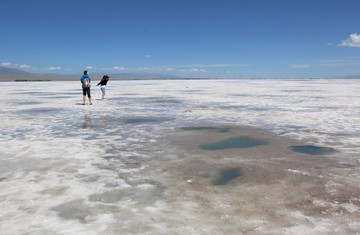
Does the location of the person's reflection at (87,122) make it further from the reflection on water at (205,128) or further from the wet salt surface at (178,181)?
the reflection on water at (205,128)

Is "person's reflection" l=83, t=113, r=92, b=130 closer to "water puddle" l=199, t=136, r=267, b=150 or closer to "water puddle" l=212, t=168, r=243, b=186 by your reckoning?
"water puddle" l=199, t=136, r=267, b=150

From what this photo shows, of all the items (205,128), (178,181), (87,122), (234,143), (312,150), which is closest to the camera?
(178,181)

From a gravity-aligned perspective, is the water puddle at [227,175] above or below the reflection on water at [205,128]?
below

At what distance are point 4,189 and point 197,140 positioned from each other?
20.1 feet

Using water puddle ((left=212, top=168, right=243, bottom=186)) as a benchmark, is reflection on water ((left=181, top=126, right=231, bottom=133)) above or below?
above

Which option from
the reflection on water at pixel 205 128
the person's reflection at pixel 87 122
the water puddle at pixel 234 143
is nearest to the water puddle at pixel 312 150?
the water puddle at pixel 234 143

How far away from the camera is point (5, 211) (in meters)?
5.66

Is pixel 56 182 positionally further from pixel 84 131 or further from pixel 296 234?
pixel 84 131

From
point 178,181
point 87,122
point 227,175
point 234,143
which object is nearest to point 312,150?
point 234,143

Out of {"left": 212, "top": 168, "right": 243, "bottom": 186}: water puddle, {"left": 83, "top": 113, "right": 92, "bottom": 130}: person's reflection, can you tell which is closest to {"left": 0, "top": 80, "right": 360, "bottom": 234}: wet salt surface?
{"left": 212, "top": 168, "right": 243, "bottom": 186}: water puddle

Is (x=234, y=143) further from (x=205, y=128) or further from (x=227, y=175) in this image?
(x=227, y=175)

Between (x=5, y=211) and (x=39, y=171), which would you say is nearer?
(x=5, y=211)

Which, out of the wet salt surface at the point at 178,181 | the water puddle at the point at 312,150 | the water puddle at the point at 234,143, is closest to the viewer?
the wet salt surface at the point at 178,181

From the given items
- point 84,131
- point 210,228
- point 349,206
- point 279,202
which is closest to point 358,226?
point 349,206
